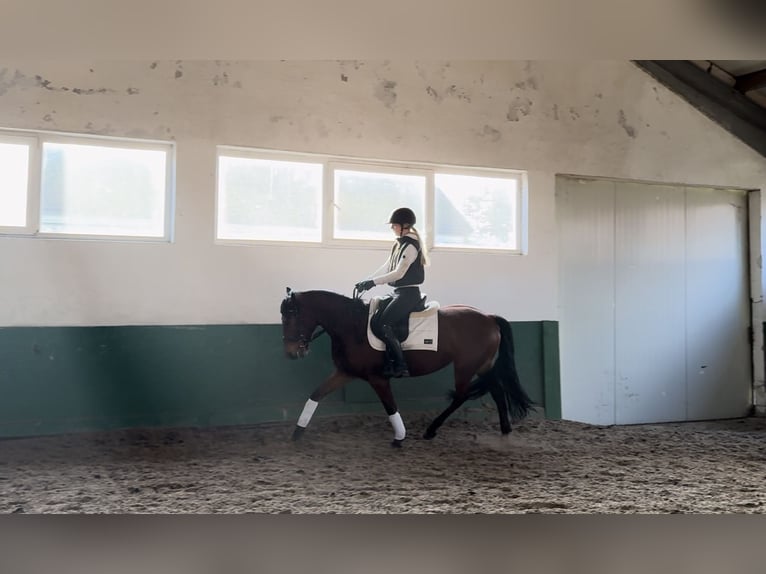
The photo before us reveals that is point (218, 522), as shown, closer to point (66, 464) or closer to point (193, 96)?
point (66, 464)

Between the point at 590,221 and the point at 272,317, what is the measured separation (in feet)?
9.48

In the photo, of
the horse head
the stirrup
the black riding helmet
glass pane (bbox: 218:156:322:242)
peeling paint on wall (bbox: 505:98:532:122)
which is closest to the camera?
the horse head

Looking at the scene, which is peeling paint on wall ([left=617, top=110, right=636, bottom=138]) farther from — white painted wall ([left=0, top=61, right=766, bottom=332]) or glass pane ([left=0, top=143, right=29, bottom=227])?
glass pane ([left=0, top=143, right=29, bottom=227])

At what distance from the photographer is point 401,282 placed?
3479 millimetres

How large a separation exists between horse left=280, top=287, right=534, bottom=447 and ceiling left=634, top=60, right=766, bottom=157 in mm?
3017

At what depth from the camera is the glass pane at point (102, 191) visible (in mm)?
3531

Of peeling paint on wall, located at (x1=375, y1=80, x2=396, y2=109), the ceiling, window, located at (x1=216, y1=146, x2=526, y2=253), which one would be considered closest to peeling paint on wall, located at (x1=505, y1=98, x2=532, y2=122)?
window, located at (x1=216, y1=146, x2=526, y2=253)

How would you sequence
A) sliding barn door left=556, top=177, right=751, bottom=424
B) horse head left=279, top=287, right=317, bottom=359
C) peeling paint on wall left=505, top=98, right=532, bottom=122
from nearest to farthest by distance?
horse head left=279, top=287, right=317, bottom=359 → peeling paint on wall left=505, top=98, right=532, bottom=122 → sliding barn door left=556, top=177, right=751, bottom=424

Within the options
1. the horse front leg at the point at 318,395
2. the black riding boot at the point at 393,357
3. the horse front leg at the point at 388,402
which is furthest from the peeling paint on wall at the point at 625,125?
the horse front leg at the point at 318,395

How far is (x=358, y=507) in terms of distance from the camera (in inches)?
98.1

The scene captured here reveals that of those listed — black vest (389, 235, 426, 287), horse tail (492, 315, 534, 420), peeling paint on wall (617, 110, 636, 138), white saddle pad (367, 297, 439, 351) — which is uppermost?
peeling paint on wall (617, 110, 636, 138)

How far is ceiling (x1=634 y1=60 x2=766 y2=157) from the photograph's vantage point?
4.84 m

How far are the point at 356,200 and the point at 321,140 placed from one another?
0.51m

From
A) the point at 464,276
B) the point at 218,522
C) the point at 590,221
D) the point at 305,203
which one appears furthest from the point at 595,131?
the point at 218,522
